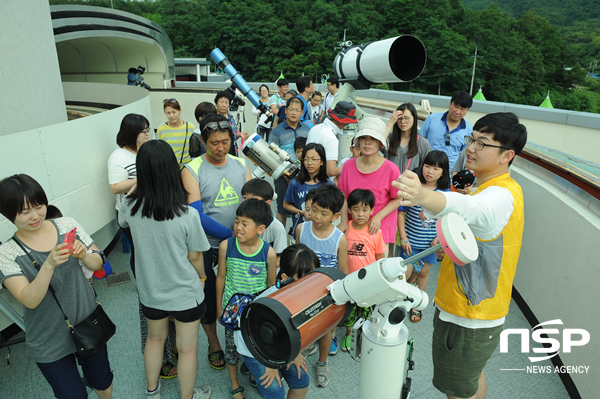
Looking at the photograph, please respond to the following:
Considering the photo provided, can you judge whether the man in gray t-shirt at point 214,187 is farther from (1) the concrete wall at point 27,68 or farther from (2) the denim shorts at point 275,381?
(1) the concrete wall at point 27,68

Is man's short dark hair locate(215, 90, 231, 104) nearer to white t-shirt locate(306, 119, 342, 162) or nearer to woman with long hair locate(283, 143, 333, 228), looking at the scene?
white t-shirt locate(306, 119, 342, 162)

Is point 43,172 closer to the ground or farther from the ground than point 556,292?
farther from the ground

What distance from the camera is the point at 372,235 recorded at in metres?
2.86

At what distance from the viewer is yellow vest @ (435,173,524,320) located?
1.66 metres

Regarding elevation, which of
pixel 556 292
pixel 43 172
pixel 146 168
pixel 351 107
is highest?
pixel 351 107

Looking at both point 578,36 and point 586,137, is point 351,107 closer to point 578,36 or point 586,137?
point 586,137

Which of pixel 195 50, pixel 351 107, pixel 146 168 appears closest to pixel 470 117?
pixel 351 107

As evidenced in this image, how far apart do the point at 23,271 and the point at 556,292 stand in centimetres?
354

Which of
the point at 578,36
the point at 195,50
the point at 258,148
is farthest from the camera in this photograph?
the point at 578,36

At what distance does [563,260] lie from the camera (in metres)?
2.79

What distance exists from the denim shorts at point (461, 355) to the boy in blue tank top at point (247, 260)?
1068mm

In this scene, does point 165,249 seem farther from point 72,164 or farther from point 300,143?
point 300,143

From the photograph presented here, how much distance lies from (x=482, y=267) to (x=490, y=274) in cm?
5

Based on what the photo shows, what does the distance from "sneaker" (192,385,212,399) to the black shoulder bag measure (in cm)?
77
